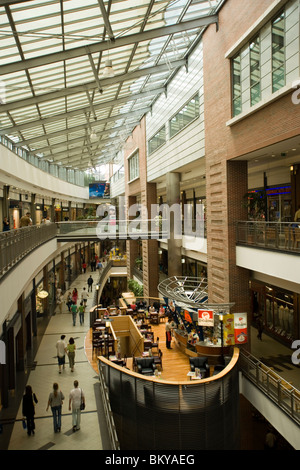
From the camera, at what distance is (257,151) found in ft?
38.7

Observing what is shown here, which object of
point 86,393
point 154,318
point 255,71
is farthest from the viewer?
point 154,318

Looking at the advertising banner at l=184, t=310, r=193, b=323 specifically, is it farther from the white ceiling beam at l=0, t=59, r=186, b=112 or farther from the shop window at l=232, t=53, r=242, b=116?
the white ceiling beam at l=0, t=59, r=186, b=112

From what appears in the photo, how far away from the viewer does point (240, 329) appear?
13188mm

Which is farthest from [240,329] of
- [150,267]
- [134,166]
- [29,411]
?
[134,166]

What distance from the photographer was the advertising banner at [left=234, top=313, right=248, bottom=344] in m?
13.2

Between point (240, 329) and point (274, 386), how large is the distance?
8.87 feet

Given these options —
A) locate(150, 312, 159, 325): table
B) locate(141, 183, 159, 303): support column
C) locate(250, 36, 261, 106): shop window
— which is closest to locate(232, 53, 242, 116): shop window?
locate(250, 36, 261, 106): shop window

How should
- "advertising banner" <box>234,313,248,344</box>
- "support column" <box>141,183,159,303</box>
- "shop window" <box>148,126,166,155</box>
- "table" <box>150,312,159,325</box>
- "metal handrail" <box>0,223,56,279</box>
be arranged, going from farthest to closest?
"support column" <box>141,183,159,303</box>
"shop window" <box>148,126,166,155</box>
"table" <box>150,312,159,325</box>
"advertising banner" <box>234,313,248,344</box>
"metal handrail" <box>0,223,56,279</box>

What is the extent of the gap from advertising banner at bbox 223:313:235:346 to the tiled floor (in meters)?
4.74

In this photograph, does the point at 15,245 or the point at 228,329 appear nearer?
the point at 15,245

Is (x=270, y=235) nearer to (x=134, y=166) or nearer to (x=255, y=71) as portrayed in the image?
(x=255, y=71)

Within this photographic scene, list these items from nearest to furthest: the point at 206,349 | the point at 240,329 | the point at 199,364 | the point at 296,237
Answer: the point at 296,237
the point at 240,329
the point at 199,364
the point at 206,349

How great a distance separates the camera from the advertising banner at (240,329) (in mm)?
13172

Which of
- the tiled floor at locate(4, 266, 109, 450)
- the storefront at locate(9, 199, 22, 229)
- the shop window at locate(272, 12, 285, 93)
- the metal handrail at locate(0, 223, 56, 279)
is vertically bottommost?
the tiled floor at locate(4, 266, 109, 450)
